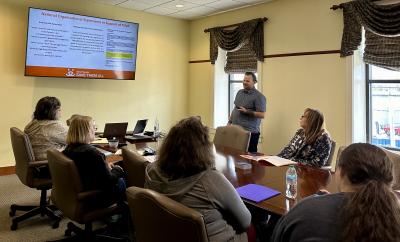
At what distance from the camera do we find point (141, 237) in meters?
1.58

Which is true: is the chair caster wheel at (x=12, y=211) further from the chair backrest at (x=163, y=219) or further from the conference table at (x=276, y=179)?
the chair backrest at (x=163, y=219)

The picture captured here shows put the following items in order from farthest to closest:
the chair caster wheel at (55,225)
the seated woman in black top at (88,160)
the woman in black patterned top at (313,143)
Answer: the chair caster wheel at (55,225), the woman in black patterned top at (313,143), the seated woman in black top at (88,160)

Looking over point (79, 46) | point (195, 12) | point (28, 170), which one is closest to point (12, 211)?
point (28, 170)

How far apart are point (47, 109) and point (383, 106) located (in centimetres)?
372

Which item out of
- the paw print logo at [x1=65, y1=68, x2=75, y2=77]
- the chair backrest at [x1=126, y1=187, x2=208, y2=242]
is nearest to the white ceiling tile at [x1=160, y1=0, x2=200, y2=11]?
the paw print logo at [x1=65, y1=68, x2=75, y2=77]

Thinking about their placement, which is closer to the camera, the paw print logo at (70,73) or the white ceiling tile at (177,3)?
the paw print logo at (70,73)

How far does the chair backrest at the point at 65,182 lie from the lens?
7.14 ft

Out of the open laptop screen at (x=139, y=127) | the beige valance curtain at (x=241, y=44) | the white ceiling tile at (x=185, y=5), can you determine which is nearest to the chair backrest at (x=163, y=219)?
the open laptop screen at (x=139, y=127)

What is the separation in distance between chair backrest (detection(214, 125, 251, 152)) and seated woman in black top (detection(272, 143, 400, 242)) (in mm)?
2165

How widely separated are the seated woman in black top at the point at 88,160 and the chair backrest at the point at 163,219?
0.87 m

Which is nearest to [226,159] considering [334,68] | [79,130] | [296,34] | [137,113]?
[79,130]

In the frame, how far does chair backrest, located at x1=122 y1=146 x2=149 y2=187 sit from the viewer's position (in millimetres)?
2178

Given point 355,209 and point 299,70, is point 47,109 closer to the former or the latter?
point 355,209

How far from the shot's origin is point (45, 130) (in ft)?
9.95
